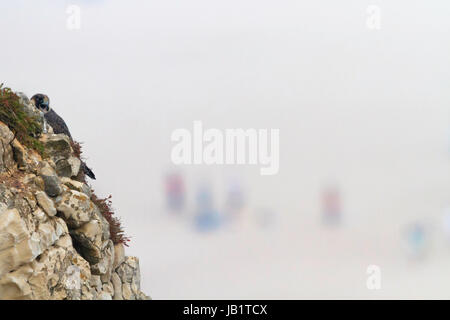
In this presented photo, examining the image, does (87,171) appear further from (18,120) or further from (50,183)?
(50,183)

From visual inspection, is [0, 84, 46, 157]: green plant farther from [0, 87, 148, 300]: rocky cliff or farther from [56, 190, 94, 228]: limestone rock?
[56, 190, 94, 228]: limestone rock

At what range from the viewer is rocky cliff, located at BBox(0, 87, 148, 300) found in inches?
328

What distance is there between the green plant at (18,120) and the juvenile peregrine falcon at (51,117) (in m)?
1.88

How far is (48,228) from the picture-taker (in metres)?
9.51

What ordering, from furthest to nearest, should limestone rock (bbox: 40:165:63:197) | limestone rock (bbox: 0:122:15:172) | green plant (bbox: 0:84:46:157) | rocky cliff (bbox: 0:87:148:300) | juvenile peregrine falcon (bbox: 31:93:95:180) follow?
juvenile peregrine falcon (bbox: 31:93:95:180) < green plant (bbox: 0:84:46:157) < limestone rock (bbox: 40:165:63:197) < limestone rock (bbox: 0:122:15:172) < rocky cliff (bbox: 0:87:148:300)

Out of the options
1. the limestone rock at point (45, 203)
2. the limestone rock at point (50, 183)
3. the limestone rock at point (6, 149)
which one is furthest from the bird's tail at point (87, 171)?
the limestone rock at point (45, 203)

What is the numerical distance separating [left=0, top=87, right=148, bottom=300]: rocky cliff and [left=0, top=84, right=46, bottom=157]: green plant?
0.15 feet

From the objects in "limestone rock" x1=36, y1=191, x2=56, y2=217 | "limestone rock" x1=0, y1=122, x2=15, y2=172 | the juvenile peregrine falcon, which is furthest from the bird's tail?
"limestone rock" x1=36, y1=191, x2=56, y2=217

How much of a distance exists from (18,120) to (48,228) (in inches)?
116

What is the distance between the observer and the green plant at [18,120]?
1054cm
